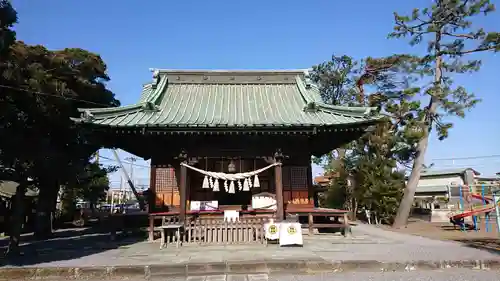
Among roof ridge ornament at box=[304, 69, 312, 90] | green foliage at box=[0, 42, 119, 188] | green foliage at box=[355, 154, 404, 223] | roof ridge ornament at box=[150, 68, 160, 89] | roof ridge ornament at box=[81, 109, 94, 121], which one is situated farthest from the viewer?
green foliage at box=[355, 154, 404, 223]

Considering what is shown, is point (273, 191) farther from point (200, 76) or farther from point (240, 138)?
point (200, 76)

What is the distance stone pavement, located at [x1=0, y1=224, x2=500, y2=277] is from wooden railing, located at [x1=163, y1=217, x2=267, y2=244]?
570 mm

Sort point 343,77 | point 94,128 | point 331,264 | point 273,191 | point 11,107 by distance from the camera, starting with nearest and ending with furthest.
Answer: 1. point 331,264
2. point 11,107
3. point 94,128
4. point 273,191
5. point 343,77

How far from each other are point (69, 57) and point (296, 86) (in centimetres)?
1197

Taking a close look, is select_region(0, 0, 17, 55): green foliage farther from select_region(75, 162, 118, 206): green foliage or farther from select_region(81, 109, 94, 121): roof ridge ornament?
select_region(75, 162, 118, 206): green foliage

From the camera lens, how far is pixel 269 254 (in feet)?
31.6

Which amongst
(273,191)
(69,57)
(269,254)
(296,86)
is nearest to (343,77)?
(296,86)

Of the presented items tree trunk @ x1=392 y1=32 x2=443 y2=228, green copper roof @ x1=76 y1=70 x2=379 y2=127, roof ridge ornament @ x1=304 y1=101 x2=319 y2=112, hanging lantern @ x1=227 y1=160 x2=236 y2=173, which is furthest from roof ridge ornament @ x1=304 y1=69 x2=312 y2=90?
tree trunk @ x1=392 y1=32 x2=443 y2=228

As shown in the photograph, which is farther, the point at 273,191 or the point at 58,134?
the point at 58,134

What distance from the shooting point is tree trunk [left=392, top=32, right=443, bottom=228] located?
21.8 meters

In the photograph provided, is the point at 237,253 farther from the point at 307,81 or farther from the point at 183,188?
the point at 307,81

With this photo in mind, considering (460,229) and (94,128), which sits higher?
(94,128)

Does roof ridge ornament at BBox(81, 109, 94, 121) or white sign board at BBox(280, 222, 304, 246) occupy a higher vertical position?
roof ridge ornament at BBox(81, 109, 94, 121)

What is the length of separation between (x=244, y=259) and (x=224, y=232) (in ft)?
9.92
